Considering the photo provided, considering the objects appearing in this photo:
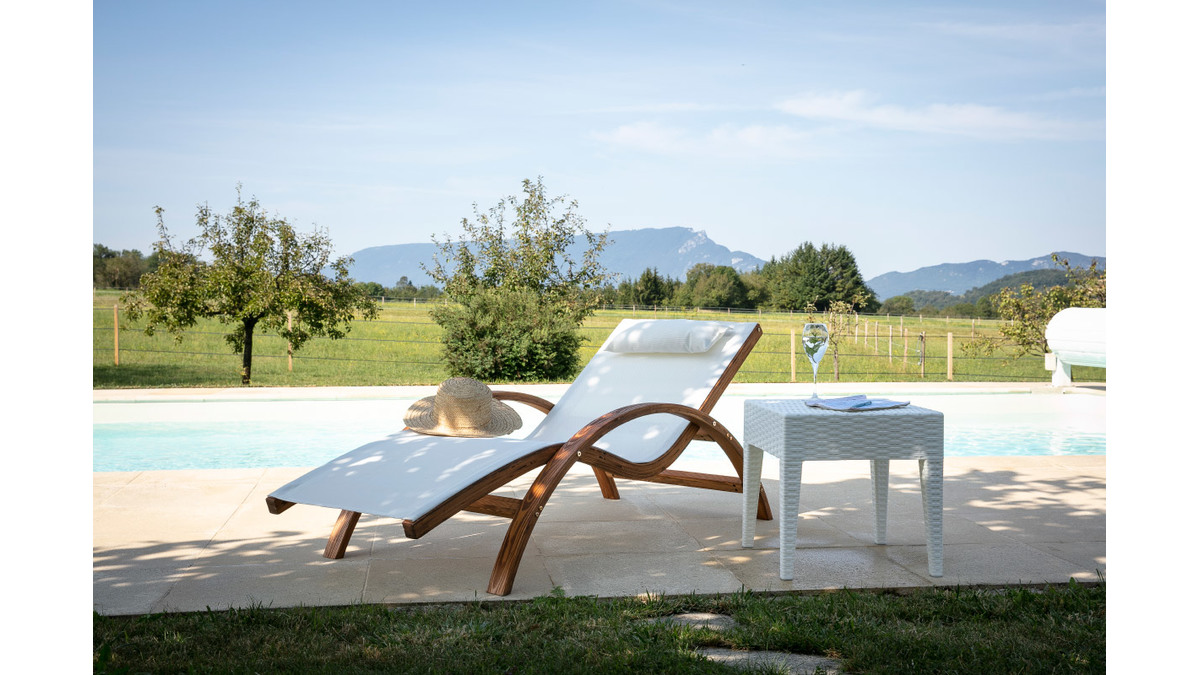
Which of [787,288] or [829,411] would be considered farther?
[787,288]

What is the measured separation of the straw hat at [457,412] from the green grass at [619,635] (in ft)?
4.65

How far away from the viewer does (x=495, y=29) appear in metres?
24.7

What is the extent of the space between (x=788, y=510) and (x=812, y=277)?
30043mm

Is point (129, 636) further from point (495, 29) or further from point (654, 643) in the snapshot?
point (495, 29)

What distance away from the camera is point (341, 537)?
308cm

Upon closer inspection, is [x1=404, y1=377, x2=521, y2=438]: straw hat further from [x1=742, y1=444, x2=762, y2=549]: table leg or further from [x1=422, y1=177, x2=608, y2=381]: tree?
[x1=422, y1=177, x2=608, y2=381]: tree

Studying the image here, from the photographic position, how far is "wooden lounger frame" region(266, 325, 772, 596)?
2.65 m

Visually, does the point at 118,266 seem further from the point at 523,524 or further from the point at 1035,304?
the point at 523,524

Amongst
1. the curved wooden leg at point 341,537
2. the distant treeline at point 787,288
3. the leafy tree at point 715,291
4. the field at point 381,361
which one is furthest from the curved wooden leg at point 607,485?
the leafy tree at point 715,291

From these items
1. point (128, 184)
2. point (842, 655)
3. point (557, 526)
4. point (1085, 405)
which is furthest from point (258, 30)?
point (842, 655)

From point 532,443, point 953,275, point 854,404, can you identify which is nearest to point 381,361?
point 532,443

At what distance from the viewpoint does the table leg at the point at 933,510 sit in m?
2.81

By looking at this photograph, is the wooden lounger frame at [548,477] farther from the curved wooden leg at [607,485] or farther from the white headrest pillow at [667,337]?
the curved wooden leg at [607,485]
